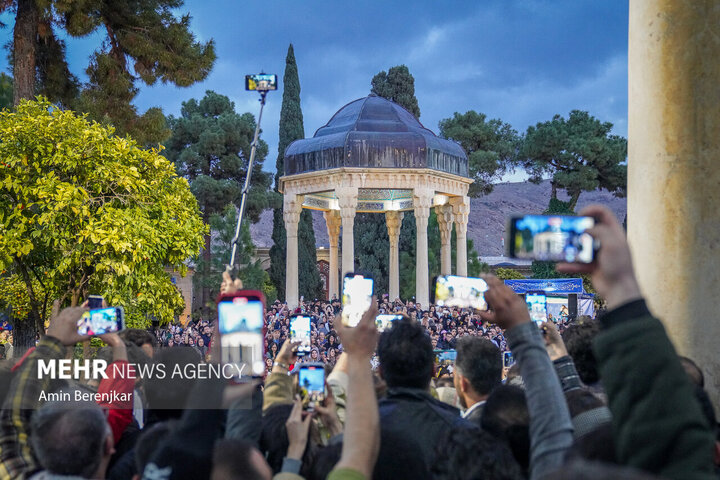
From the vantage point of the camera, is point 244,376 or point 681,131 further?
point 681,131

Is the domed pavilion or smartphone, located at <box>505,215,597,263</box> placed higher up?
the domed pavilion

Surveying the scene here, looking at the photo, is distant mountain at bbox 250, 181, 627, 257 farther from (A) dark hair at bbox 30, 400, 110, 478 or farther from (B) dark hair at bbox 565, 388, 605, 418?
(A) dark hair at bbox 30, 400, 110, 478

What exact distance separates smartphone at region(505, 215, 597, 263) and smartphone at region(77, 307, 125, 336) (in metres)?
3.08

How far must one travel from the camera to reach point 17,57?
1688 centimetres

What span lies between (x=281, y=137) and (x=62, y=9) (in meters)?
25.5

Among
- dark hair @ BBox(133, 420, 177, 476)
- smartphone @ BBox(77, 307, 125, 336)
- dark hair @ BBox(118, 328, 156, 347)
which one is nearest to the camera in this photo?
dark hair @ BBox(133, 420, 177, 476)

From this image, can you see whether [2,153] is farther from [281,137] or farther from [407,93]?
[407,93]

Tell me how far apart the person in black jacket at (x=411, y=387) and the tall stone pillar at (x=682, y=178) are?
2107mm

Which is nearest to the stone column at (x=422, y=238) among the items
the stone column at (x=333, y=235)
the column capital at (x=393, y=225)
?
the column capital at (x=393, y=225)

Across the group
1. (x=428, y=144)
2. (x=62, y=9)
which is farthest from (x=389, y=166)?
(x=62, y=9)

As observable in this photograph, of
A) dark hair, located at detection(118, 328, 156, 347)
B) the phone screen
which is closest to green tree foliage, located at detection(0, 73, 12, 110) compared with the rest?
the phone screen

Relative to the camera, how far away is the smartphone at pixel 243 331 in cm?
319

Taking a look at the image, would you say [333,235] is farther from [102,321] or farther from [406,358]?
[406,358]

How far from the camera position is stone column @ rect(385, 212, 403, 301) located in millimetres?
33975
